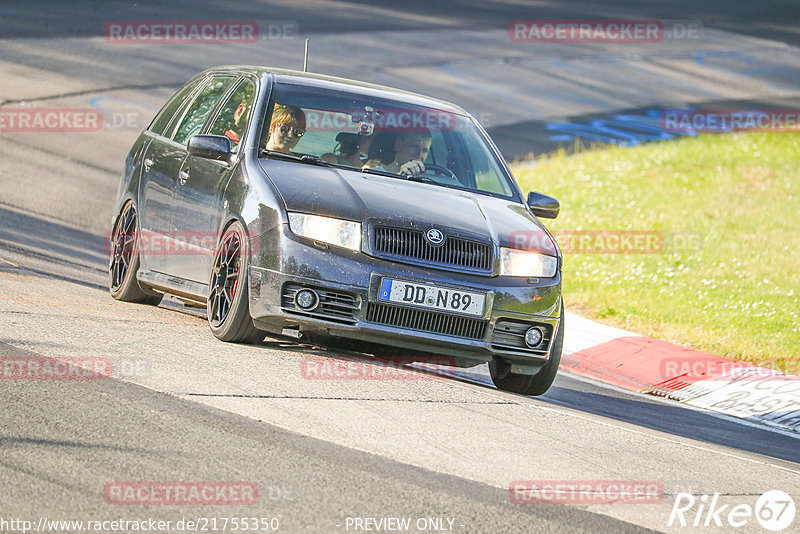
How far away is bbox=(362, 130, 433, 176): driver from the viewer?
8242 mm

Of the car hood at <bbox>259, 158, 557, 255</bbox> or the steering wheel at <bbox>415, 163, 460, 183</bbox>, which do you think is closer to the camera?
the car hood at <bbox>259, 158, 557, 255</bbox>

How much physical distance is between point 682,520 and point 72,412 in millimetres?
2711

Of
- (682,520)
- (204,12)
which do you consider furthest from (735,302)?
(204,12)

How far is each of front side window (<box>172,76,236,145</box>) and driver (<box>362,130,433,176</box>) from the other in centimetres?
148

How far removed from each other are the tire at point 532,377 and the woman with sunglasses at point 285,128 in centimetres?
192

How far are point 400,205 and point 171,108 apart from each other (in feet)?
10.0

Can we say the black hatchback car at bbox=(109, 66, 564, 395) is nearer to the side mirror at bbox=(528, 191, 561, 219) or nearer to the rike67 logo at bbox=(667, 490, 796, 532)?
the side mirror at bbox=(528, 191, 561, 219)

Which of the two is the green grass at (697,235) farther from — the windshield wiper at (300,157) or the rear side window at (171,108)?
the rear side window at (171,108)

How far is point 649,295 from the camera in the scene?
13.0m

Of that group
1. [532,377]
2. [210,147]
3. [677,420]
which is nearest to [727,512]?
[532,377]

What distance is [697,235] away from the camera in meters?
15.8

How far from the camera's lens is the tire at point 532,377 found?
7918 mm

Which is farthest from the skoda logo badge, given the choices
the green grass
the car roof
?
the green grass

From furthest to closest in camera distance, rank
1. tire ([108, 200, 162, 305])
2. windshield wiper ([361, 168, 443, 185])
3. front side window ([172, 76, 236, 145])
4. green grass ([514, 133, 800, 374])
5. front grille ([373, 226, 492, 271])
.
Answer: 1. green grass ([514, 133, 800, 374])
2. tire ([108, 200, 162, 305])
3. front side window ([172, 76, 236, 145])
4. windshield wiper ([361, 168, 443, 185])
5. front grille ([373, 226, 492, 271])
